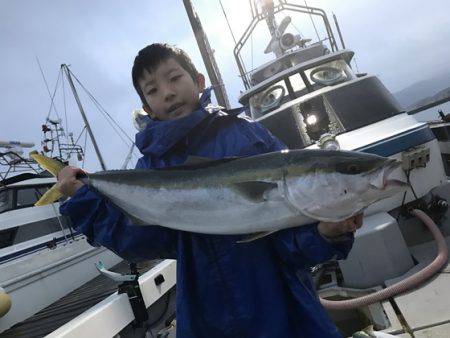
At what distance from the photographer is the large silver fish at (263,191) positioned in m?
1.76

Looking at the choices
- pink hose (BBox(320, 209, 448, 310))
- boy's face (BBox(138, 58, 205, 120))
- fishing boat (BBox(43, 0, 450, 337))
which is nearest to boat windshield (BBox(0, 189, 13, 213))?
fishing boat (BBox(43, 0, 450, 337))

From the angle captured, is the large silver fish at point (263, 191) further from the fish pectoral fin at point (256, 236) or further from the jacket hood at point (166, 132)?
the jacket hood at point (166, 132)

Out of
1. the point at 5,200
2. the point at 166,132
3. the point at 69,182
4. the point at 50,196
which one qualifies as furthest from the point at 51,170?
the point at 5,200

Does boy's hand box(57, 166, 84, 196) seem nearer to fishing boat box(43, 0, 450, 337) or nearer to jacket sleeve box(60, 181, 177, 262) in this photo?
jacket sleeve box(60, 181, 177, 262)

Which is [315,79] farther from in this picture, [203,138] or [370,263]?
[203,138]

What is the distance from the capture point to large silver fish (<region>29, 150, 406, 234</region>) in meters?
1.76

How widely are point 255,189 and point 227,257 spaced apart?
41 cm

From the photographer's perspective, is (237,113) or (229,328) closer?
(229,328)

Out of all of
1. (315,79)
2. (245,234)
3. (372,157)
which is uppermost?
(315,79)

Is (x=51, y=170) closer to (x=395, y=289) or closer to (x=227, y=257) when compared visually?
(x=227, y=257)

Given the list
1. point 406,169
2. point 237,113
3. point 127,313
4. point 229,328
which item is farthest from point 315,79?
point 229,328

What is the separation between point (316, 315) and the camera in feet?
6.55

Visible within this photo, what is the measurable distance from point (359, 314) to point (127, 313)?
10.5ft

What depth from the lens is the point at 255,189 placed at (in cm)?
194
